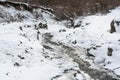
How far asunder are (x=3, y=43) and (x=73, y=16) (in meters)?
12.9

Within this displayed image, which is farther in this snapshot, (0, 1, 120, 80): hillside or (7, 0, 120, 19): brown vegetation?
(7, 0, 120, 19): brown vegetation

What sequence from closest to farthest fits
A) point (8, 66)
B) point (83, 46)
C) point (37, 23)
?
point (8, 66), point (83, 46), point (37, 23)

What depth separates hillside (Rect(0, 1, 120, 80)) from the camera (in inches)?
403

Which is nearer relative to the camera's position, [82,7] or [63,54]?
[63,54]

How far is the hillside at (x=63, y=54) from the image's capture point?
33.6 feet

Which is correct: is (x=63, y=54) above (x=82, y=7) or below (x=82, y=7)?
below

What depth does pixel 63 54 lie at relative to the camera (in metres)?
13.7

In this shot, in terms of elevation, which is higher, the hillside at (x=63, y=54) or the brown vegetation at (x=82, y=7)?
the brown vegetation at (x=82, y=7)

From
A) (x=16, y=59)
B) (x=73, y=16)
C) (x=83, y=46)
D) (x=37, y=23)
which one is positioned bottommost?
(x=16, y=59)

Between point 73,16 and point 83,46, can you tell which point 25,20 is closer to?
point 73,16

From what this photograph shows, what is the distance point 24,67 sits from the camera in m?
10.7

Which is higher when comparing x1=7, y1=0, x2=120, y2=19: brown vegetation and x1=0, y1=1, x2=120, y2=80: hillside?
x1=7, y1=0, x2=120, y2=19: brown vegetation

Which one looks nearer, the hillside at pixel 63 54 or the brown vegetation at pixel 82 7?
the hillside at pixel 63 54

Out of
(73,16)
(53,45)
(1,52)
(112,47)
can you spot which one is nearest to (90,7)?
(73,16)
